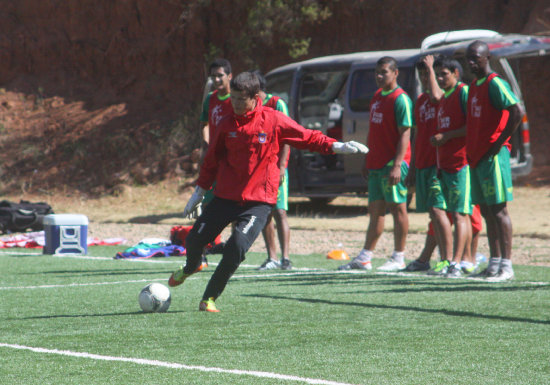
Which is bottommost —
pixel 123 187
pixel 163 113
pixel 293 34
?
pixel 123 187

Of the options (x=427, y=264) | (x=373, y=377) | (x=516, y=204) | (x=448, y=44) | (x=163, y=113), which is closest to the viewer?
(x=373, y=377)

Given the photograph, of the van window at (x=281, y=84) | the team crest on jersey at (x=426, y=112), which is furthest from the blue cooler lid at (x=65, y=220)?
the van window at (x=281, y=84)

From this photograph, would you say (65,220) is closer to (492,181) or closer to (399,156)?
(399,156)

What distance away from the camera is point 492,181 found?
848cm

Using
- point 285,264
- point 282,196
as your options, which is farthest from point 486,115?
point 285,264

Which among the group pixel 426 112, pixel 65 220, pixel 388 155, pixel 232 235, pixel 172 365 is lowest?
pixel 65 220

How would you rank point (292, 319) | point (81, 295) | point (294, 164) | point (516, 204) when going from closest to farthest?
point (292, 319), point (81, 295), point (294, 164), point (516, 204)

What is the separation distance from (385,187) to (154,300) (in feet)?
12.3

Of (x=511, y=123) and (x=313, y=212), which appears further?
(x=313, y=212)

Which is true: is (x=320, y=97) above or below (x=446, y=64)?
below

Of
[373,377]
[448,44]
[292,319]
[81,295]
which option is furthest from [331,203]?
[373,377]

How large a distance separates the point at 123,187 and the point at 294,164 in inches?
345

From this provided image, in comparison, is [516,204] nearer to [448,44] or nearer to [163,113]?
[448,44]

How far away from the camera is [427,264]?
32.9 ft
